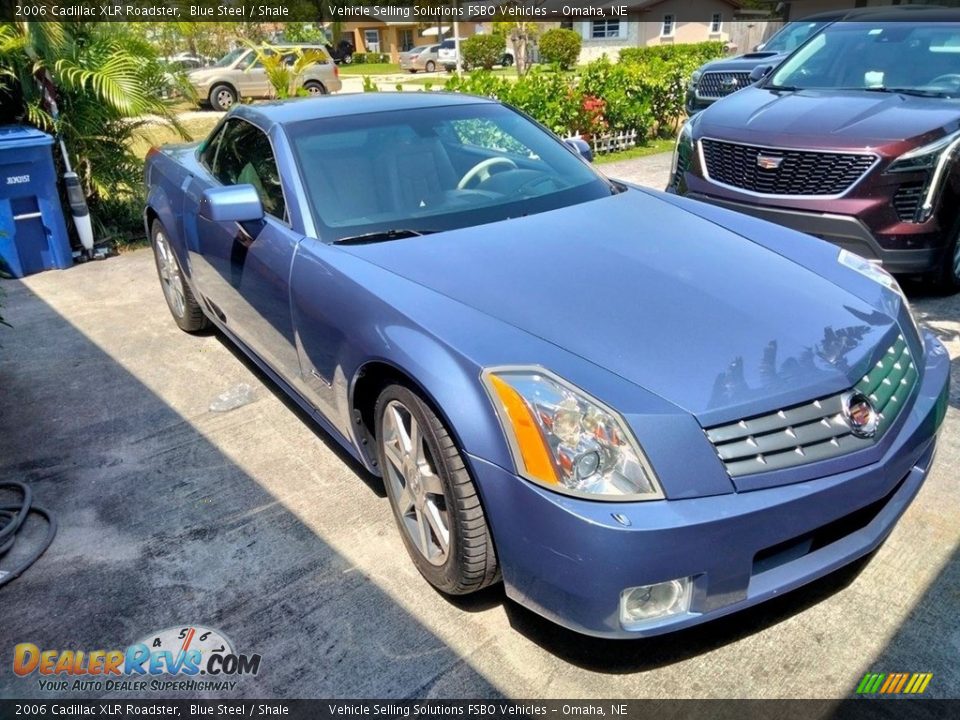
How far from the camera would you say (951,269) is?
4863 millimetres

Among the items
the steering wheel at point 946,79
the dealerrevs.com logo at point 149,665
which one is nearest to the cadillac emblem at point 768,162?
the steering wheel at point 946,79

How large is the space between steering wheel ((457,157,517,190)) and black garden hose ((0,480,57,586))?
2260 mm

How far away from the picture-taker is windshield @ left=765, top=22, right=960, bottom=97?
5375 millimetres

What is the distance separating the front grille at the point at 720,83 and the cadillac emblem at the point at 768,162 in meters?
6.08

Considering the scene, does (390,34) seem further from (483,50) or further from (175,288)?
(175,288)

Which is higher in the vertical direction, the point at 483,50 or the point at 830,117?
the point at 830,117

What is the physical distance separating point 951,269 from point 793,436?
11.7 ft

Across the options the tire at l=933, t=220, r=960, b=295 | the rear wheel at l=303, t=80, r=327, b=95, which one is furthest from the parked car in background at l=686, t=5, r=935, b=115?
the rear wheel at l=303, t=80, r=327, b=95

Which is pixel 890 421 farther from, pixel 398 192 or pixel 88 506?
pixel 88 506

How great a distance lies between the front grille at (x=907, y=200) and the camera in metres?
4.54

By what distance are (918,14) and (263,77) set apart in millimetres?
17754

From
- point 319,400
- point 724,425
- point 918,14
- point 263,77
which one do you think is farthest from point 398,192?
point 263,77

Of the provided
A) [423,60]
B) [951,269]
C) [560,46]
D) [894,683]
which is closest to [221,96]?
[951,269]

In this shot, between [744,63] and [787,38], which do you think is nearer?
[744,63]
